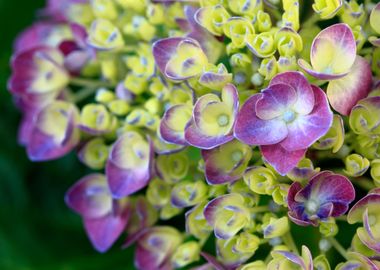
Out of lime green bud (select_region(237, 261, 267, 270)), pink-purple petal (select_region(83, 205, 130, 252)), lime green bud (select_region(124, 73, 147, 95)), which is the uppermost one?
lime green bud (select_region(124, 73, 147, 95))

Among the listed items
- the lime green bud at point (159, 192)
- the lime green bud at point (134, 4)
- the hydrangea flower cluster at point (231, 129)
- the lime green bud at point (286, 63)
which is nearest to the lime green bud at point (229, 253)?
the hydrangea flower cluster at point (231, 129)

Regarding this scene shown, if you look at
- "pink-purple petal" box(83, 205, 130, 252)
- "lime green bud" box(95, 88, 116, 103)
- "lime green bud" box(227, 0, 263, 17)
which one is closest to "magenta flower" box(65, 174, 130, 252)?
"pink-purple petal" box(83, 205, 130, 252)

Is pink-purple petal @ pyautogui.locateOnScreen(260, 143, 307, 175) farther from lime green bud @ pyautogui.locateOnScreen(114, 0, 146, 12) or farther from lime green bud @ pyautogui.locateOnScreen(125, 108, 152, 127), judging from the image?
lime green bud @ pyautogui.locateOnScreen(114, 0, 146, 12)

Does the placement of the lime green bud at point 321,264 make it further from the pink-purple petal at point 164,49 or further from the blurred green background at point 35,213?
the blurred green background at point 35,213

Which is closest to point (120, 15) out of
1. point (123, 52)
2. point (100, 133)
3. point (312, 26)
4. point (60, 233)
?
point (123, 52)

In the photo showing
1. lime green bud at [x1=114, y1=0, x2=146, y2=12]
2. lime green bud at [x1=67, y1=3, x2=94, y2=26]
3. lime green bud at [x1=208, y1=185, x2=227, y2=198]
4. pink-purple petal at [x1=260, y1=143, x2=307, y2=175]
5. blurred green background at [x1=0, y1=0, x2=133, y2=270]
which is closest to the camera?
pink-purple petal at [x1=260, y1=143, x2=307, y2=175]

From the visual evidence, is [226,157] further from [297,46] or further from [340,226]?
[340,226]
